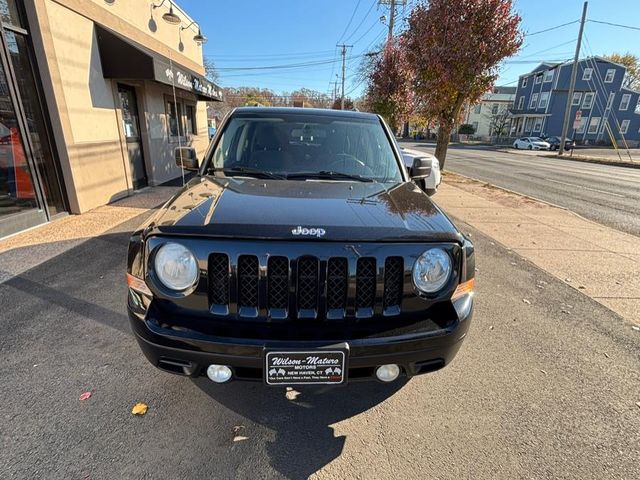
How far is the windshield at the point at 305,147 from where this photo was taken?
2975mm

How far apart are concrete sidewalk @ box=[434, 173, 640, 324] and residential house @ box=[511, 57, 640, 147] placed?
45911 mm

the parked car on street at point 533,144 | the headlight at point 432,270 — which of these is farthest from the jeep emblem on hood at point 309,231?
the parked car on street at point 533,144

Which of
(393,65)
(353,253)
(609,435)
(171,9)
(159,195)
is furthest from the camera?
(393,65)

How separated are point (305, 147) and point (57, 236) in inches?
179

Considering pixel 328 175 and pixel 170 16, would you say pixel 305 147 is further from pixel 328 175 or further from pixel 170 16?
pixel 170 16

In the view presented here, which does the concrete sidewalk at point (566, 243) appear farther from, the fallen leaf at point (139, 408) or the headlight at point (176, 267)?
the fallen leaf at point (139, 408)

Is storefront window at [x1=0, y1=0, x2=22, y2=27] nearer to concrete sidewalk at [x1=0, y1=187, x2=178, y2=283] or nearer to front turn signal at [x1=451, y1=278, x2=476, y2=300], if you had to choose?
concrete sidewalk at [x1=0, y1=187, x2=178, y2=283]

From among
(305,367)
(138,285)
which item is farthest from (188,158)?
(305,367)

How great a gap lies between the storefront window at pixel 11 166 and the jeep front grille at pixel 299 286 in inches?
221

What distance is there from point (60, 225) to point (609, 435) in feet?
24.0

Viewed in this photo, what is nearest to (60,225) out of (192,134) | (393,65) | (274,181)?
(274,181)

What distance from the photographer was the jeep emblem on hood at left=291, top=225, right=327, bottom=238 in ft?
5.86

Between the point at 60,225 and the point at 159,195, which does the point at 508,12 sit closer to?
the point at 159,195

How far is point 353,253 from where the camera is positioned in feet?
5.88
